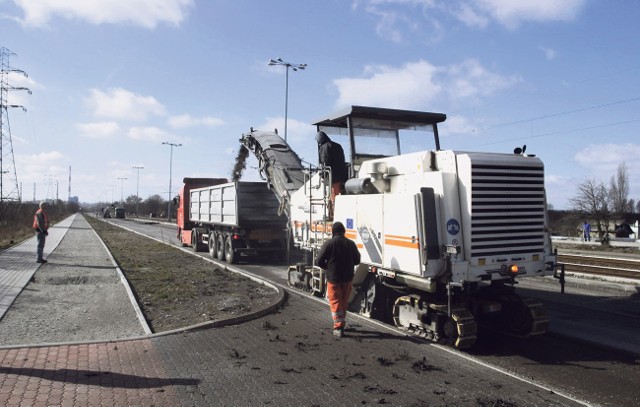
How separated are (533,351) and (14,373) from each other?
6294mm

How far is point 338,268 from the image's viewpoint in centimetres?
737

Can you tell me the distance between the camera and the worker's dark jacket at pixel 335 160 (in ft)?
29.8

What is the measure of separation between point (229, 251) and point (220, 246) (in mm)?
1028

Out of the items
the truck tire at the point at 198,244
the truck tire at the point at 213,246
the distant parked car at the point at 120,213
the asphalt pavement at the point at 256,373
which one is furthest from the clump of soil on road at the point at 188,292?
the distant parked car at the point at 120,213

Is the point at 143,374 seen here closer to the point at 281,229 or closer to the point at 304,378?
the point at 304,378

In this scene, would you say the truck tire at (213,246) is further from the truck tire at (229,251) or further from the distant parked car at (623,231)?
the distant parked car at (623,231)

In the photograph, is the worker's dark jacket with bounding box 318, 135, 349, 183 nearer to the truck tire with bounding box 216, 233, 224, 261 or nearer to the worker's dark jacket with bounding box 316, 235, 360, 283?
the worker's dark jacket with bounding box 316, 235, 360, 283

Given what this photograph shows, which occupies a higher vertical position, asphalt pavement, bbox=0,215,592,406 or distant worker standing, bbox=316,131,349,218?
distant worker standing, bbox=316,131,349,218

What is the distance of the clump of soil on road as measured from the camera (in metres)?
8.33

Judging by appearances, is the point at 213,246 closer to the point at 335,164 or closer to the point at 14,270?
the point at 14,270

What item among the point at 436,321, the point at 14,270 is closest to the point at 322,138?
the point at 436,321

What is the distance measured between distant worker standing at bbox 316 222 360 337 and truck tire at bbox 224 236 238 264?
349 inches

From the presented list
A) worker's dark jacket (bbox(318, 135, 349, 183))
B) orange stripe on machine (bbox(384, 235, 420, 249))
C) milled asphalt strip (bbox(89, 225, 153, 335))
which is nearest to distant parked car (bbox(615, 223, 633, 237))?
worker's dark jacket (bbox(318, 135, 349, 183))

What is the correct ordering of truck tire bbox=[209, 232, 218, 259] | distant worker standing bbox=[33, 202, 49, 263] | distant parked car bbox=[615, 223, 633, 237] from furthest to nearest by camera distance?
distant parked car bbox=[615, 223, 633, 237], truck tire bbox=[209, 232, 218, 259], distant worker standing bbox=[33, 202, 49, 263]
